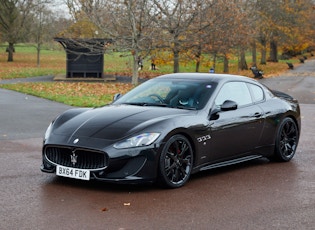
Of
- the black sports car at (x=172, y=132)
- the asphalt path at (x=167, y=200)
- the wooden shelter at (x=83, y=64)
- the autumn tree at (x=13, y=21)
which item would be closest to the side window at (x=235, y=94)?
the black sports car at (x=172, y=132)

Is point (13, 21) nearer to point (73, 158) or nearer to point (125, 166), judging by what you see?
point (73, 158)

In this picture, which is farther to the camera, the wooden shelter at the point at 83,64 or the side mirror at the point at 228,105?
the wooden shelter at the point at 83,64

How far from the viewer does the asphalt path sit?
5.50 meters

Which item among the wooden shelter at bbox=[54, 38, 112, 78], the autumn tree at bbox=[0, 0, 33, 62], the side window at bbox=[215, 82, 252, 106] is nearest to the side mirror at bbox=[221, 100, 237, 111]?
the side window at bbox=[215, 82, 252, 106]

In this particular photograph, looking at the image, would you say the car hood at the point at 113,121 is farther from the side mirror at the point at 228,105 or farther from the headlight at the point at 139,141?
the side mirror at the point at 228,105

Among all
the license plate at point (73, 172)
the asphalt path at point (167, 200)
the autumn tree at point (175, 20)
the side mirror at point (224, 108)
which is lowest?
the asphalt path at point (167, 200)

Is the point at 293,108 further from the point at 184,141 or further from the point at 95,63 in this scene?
the point at 95,63

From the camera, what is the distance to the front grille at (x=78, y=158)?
6.62 metres

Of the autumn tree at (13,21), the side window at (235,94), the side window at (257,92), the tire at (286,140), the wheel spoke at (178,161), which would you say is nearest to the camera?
the wheel spoke at (178,161)

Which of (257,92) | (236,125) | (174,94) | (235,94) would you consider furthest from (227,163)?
(257,92)

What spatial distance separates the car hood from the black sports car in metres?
0.01

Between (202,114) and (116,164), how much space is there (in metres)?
1.52

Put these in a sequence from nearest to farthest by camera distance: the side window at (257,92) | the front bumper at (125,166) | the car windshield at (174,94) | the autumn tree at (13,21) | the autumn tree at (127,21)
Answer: the front bumper at (125,166)
the car windshield at (174,94)
the side window at (257,92)
the autumn tree at (127,21)
the autumn tree at (13,21)

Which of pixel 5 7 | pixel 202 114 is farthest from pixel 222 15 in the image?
pixel 5 7
